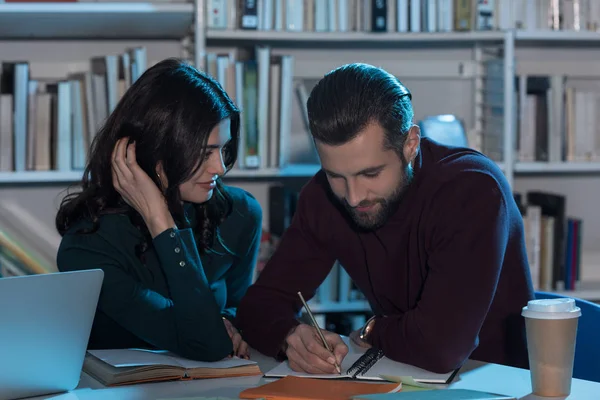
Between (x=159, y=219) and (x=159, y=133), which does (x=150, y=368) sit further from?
(x=159, y=133)

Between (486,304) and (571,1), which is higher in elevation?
(571,1)

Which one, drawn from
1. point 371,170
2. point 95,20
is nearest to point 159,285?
point 371,170

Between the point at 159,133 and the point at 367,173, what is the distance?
409mm

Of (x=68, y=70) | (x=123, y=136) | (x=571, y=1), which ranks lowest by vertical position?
(x=123, y=136)

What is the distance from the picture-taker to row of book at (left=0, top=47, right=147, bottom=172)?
7.52 ft

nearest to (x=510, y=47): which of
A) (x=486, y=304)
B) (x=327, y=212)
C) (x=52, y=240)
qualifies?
(x=327, y=212)

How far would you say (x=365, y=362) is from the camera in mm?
1348

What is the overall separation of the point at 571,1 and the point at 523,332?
1.34 metres

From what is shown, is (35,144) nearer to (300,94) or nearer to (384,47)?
(300,94)

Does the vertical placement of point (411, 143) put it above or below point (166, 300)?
above

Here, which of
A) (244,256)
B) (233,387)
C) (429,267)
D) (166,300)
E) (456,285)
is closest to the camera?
(233,387)

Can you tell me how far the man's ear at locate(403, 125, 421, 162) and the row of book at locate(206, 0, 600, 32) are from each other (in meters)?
0.99

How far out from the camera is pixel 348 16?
2445mm

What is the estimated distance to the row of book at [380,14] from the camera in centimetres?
238
